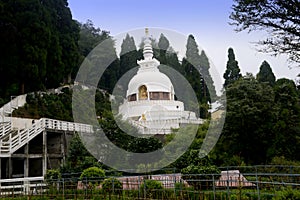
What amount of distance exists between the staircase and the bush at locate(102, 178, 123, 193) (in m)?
6.75

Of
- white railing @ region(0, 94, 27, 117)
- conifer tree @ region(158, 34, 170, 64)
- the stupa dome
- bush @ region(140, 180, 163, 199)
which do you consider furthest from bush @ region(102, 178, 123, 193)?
conifer tree @ region(158, 34, 170, 64)

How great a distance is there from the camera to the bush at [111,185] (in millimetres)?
10750

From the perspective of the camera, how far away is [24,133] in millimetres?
17062

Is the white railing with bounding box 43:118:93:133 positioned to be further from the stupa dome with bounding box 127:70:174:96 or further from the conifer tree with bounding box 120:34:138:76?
the conifer tree with bounding box 120:34:138:76

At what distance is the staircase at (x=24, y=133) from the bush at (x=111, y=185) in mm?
6753

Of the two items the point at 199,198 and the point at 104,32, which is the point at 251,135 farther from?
the point at 104,32

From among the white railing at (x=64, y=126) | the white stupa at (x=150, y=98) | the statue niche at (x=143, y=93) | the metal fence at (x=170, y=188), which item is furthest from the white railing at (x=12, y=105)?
the statue niche at (x=143, y=93)

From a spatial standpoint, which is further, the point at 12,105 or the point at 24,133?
the point at 12,105

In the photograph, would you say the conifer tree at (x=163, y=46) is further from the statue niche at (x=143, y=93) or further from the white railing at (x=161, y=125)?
the white railing at (x=161, y=125)

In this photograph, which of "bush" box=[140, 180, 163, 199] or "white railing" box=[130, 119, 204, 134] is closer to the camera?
"bush" box=[140, 180, 163, 199]

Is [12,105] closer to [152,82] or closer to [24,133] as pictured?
[24,133]

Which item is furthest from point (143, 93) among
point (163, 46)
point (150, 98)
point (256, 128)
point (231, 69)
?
point (163, 46)

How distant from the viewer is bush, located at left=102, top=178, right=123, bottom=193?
10.8 meters

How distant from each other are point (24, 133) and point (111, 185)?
297 inches
